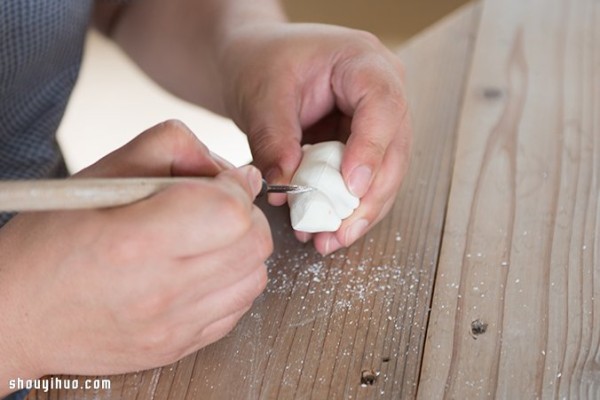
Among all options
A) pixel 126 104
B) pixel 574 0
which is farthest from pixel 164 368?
pixel 126 104

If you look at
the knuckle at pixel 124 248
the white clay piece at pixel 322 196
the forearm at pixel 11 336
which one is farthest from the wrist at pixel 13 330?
the white clay piece at pixel 322 196

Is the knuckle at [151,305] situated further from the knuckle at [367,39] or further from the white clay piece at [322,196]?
the knuckle at [367,39]

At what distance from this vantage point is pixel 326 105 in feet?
3.19

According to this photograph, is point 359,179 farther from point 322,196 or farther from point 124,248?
point 124,248

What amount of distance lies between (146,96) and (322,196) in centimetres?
189

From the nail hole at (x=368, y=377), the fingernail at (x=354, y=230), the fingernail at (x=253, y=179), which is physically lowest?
the nail hole at (x=368, y=377)

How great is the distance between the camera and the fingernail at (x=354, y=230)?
85 centimetres

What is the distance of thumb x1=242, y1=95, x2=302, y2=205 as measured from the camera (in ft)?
2.82

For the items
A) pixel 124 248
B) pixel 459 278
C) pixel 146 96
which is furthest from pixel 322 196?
pixel 146 96

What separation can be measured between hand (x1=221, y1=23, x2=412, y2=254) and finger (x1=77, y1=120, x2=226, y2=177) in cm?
15

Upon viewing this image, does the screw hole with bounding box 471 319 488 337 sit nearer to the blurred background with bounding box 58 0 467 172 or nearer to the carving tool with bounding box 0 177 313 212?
the carving tool with bounding box 0 177 313 212

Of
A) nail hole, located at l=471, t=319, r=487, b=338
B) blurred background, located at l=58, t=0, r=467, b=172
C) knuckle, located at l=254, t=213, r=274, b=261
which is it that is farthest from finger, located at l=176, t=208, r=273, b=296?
blurred background, located at l=58, t=0, r=467, b=172

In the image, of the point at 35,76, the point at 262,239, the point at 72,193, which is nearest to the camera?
the point at 72,193

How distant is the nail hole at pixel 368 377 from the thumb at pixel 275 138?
0.70ft
